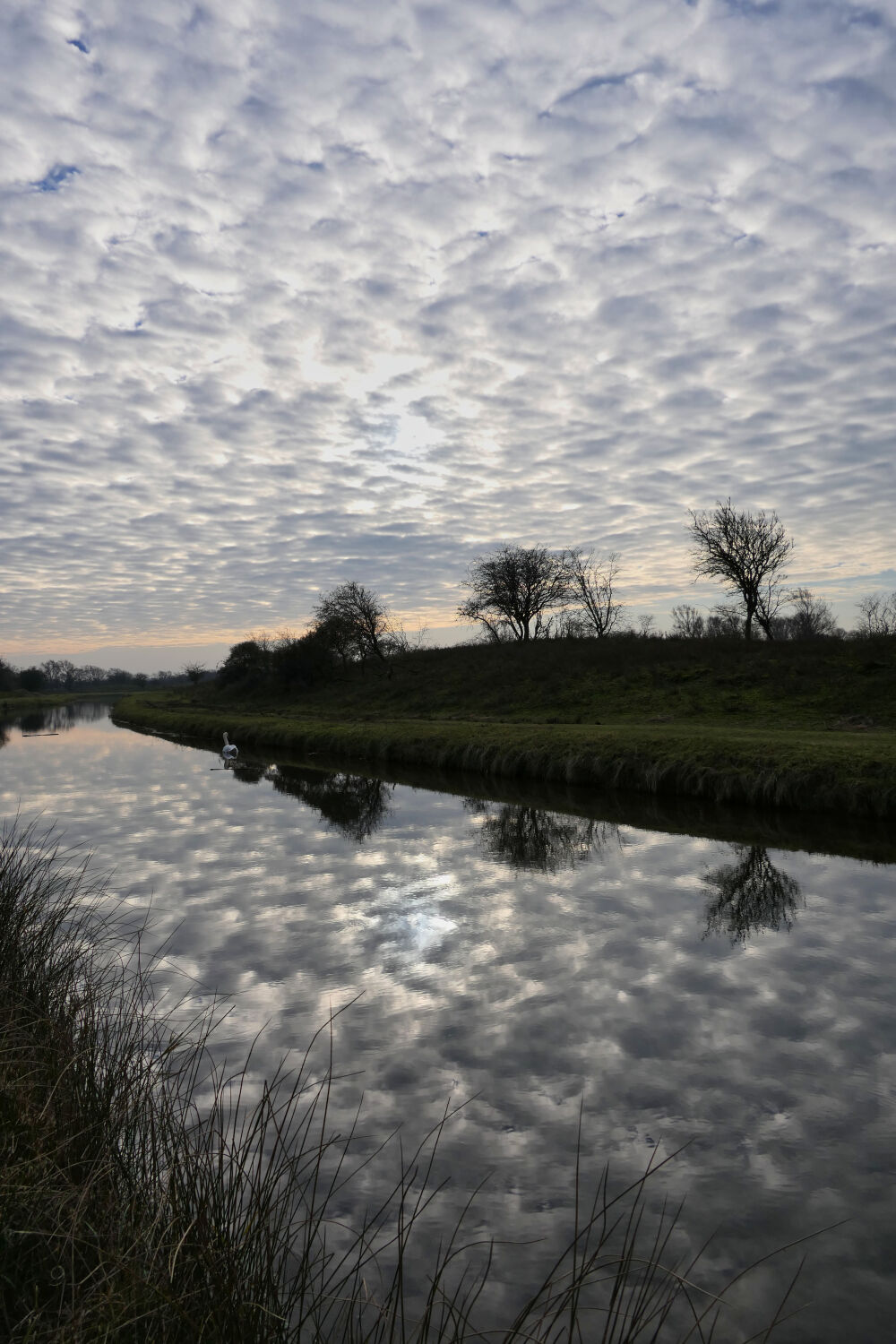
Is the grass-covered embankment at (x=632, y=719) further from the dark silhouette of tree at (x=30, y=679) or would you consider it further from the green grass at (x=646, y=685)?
the dark silhouette of tree at (x=30, y=679)

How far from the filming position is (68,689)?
179 m

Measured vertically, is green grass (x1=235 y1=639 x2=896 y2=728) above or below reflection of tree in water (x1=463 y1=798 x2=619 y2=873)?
above

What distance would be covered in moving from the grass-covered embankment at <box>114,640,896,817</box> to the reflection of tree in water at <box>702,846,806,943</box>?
5.07 metres

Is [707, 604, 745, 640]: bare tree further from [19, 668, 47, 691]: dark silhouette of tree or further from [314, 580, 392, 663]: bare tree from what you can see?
[19, 668, 47, 691]: dark silhouette of tree

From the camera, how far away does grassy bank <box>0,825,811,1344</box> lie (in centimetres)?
330

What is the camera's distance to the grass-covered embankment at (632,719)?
20.4 meters

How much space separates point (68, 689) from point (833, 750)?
182860mm

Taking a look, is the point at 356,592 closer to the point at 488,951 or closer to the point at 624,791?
the point at 624,791

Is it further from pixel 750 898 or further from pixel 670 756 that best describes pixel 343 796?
pixel 750 898

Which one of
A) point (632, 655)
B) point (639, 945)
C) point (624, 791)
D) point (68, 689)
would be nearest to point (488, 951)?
point (639, 945)

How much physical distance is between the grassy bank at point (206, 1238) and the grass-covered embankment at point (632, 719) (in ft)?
50.3

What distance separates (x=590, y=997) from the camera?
9.35m

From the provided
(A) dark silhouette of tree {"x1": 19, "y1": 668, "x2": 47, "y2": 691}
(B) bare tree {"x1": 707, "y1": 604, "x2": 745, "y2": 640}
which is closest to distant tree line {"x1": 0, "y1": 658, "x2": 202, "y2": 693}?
(A) dark silhouette of tree {"x1": 19, "y1": 668, "x2": 47, "y2": 691}

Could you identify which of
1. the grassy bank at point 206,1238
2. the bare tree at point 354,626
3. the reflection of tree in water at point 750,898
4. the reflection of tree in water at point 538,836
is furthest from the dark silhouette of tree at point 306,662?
the grassy bank at point 206,1238
